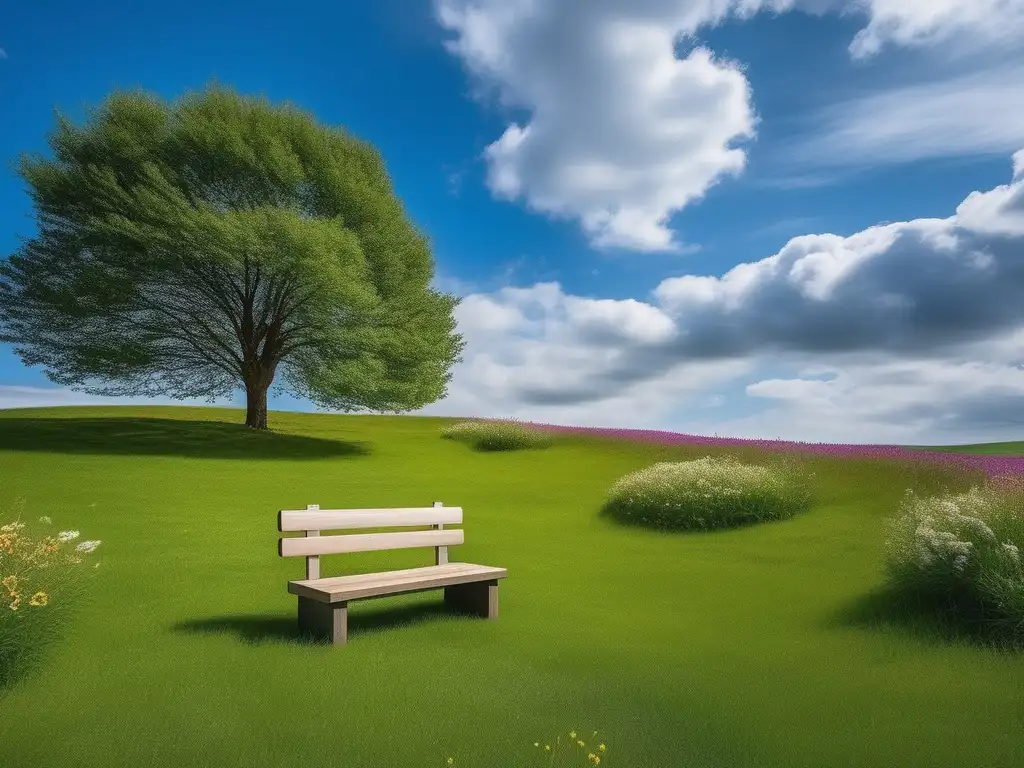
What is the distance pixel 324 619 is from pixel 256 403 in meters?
20.9

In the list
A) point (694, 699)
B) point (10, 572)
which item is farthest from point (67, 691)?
point (694, 699)

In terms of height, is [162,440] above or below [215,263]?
below

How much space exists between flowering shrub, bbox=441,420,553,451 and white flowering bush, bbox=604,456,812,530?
432 inches

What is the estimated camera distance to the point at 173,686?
5434 millimetres

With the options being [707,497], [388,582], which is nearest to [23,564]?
[388,582]

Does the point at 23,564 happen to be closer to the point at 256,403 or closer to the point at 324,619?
the point at 324,619

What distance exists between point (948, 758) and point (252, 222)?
21740 millimetres

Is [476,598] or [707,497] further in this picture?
[707,497]

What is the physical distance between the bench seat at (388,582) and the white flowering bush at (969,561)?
4031 mm

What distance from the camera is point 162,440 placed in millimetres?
23094

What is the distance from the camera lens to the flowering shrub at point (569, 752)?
13.6ft

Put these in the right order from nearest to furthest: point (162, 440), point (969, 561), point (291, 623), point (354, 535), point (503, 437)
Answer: point (969, 561) → point (291, 623) → point (354, 535) → point (162, 440) → point (503, 437)

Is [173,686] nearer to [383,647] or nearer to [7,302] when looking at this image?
[383,647]

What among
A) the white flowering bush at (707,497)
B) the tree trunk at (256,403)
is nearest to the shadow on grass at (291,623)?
the white flowering bush at (707,497)
